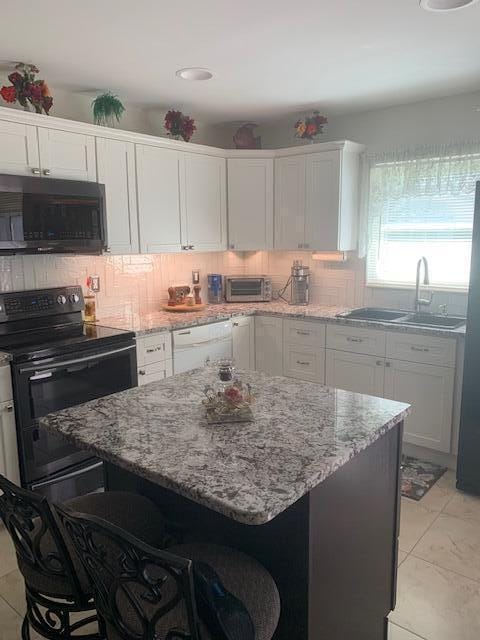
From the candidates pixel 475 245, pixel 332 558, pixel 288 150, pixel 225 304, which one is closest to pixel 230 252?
pixel 225 304

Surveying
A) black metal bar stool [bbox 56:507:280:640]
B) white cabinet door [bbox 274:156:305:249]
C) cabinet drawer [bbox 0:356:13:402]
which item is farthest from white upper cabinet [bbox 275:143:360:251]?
black metal bar stool [bbox 56:507:280:640]

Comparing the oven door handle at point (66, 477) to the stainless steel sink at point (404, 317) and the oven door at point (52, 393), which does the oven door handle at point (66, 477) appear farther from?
the stainless steel sink at point (404, 317)

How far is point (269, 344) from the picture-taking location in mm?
4207

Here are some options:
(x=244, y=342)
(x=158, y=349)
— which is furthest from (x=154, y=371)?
(x=244, y=342)

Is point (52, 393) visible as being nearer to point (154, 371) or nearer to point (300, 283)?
point (154, 371)

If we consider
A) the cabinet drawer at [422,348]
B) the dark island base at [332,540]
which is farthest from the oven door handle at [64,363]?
the cabinet drawer at [422,348]

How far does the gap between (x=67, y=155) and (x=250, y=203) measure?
5.46ft

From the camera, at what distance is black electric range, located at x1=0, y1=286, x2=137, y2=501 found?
269 cm

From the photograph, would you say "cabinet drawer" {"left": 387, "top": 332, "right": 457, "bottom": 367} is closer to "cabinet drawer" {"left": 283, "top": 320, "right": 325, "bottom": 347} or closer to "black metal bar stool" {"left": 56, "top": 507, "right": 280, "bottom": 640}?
"cabinet drawer" {"left": 283, "top": 320, "right": 325, "bottom": 347}

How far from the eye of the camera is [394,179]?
13.0 feet

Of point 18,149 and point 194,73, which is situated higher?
point 194,73

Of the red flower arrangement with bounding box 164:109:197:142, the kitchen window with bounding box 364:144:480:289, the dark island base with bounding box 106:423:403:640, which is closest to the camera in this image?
the dark island base with bounding box 106:423:403:640

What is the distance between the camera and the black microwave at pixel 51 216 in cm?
278

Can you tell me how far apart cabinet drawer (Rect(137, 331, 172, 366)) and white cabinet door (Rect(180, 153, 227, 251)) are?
36.0 inches
